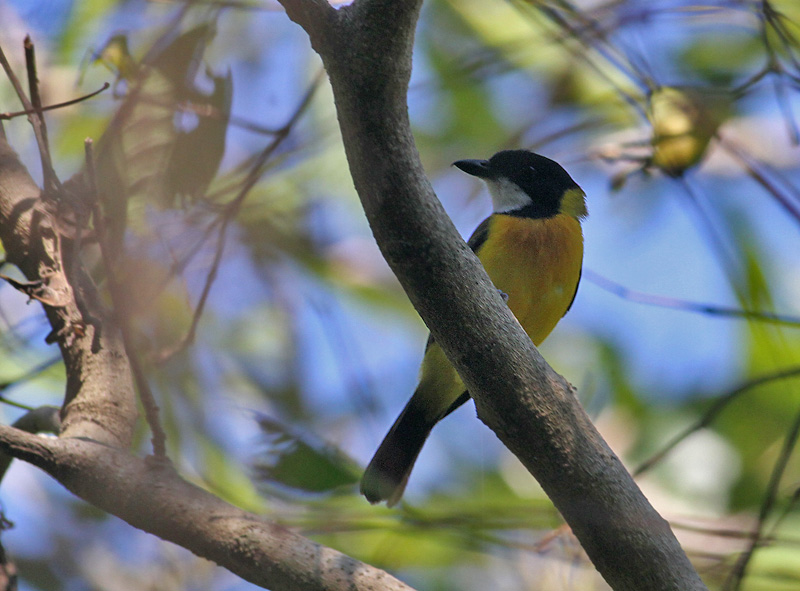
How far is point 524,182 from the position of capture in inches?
169

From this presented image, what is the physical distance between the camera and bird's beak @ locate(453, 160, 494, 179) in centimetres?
412

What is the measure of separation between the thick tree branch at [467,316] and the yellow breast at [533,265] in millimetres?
1513

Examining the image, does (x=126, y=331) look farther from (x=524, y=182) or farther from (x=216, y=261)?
(x=524, y=182)

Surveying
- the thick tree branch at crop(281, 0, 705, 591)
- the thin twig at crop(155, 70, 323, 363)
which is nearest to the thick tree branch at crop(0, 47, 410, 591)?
the thin twig at crop(155, 70, 323, 363)

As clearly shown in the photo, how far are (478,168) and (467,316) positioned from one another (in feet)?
7.92

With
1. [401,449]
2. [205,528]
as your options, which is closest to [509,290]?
[401,449]

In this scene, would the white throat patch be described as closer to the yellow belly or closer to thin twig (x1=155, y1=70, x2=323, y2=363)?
the yellow belly

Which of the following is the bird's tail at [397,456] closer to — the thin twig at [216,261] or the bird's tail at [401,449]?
the bird's tail at [401,449]

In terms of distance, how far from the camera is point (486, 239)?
3.80 m

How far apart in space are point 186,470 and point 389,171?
2.45 m

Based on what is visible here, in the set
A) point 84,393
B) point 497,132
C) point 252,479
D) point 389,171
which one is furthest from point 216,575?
point 497,132

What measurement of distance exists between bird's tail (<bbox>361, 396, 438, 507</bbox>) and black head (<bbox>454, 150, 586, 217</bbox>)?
1.22 meters

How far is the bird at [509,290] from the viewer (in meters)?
3.64

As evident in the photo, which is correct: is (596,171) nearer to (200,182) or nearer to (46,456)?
(200,182)
